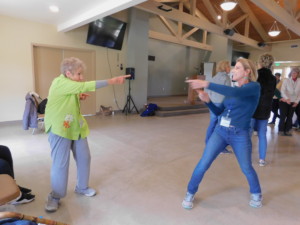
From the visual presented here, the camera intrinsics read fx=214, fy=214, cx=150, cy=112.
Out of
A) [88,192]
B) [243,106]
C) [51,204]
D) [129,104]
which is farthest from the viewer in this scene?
[129,104]

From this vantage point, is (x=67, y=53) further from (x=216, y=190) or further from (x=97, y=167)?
(x=216, y=190)

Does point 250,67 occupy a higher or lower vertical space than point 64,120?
higher

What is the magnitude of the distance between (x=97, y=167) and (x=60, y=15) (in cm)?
369

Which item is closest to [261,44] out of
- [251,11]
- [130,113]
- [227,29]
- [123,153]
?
[251,11]

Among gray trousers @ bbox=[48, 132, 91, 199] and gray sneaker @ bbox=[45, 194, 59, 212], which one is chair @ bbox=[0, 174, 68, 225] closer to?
gray trousers @ bbox=[48, 132, 91, 199]

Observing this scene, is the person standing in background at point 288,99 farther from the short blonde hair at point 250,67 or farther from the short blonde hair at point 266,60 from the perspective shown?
Answer: the short blonde hair at point 250,67

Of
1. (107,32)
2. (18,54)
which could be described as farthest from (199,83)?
(107,32)

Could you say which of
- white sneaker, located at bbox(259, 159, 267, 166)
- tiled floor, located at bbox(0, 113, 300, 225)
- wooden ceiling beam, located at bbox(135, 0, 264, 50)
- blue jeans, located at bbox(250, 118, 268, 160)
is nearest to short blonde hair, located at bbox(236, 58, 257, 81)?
tiled floor, located at bbox(0, 113, 300, 225)

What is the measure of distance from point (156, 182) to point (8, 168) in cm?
152

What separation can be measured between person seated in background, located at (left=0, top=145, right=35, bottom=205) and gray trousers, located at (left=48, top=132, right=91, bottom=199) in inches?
12.8

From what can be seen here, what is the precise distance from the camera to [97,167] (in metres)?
2.92

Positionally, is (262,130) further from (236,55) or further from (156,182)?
(236,55)

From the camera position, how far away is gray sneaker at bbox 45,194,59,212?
76.4 inches

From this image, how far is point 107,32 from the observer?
6363mm
